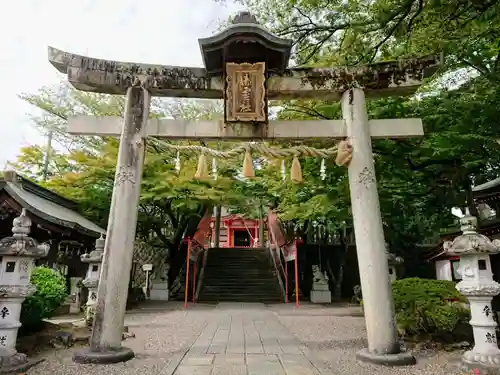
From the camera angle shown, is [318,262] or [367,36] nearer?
[367,36]

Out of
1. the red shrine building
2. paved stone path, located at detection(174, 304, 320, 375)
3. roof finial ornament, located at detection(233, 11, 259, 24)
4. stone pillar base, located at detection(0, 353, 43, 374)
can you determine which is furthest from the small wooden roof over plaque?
the red shrine building

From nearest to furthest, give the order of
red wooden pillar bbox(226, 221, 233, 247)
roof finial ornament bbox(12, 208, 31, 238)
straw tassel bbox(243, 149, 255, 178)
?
roof finial ornament bbox(12, 208, 31, 238) < straw tassel bbox(243, 149, 255, 178) < red wooden pillar bbox(226, 221, 233, 247)

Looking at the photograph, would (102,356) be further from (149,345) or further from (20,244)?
(20,244)

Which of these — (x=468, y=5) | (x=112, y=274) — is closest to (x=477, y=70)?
(x=468, y=5)

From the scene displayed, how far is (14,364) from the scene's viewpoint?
4906 millimetres

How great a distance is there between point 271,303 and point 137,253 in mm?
8065

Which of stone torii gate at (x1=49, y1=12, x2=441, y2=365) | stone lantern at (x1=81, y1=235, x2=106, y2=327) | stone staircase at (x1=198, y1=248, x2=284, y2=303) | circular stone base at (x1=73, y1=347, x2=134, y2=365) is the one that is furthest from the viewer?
stone staircase at (x1=198, y1=248, x2=284, y2=303)

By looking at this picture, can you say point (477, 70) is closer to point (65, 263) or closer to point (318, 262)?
point (318, 262)

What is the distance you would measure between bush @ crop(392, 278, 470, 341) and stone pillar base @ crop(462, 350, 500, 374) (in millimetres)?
1005

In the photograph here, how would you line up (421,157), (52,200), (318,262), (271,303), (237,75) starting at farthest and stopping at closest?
(318,262), (271,303), (52,200), (421,157), (237,75)

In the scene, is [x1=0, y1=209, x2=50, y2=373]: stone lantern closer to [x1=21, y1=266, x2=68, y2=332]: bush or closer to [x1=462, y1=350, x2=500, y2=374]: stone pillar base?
[x1=21, y1=266, x2=68, y2=332]: bush

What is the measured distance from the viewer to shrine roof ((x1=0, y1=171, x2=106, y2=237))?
9.34m

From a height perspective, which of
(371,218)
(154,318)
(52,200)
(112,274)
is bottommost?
(154,318)

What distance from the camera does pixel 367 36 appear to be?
8281mm
